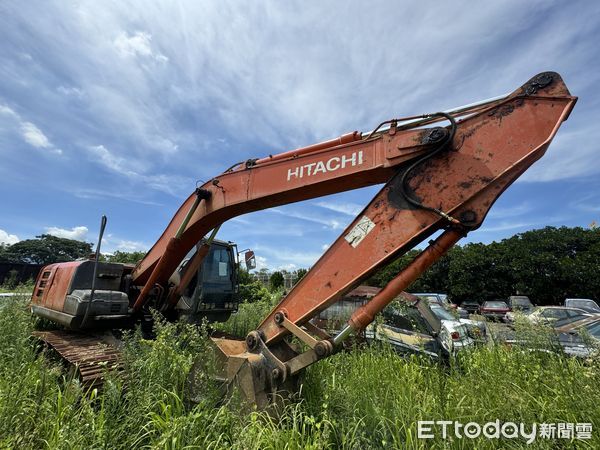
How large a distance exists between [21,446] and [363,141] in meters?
3.77

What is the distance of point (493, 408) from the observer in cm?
310

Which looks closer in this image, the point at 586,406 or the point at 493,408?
the point at 586,406

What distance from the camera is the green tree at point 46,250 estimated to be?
2192 inches

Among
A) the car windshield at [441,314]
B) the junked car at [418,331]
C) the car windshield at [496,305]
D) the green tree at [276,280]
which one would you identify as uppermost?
the green tree at [276,280]

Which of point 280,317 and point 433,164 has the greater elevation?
point 433,164

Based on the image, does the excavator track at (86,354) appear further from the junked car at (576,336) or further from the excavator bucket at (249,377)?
the junked car at (576,336)

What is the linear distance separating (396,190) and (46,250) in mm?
71268

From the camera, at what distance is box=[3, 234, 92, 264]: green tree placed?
5569cm

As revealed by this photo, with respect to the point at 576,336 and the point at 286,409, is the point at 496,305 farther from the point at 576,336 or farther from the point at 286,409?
the point at 286,409

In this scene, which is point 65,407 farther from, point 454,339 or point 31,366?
point 454,339

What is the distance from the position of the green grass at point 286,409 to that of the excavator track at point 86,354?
19 cm

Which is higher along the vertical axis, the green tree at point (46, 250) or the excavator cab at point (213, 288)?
the green tree at point (46, 250)

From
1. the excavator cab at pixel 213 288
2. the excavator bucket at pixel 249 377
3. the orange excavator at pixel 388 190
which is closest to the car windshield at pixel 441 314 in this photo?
the excavator cab at pixel 213 288

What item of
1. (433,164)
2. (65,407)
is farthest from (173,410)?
(433,164)
